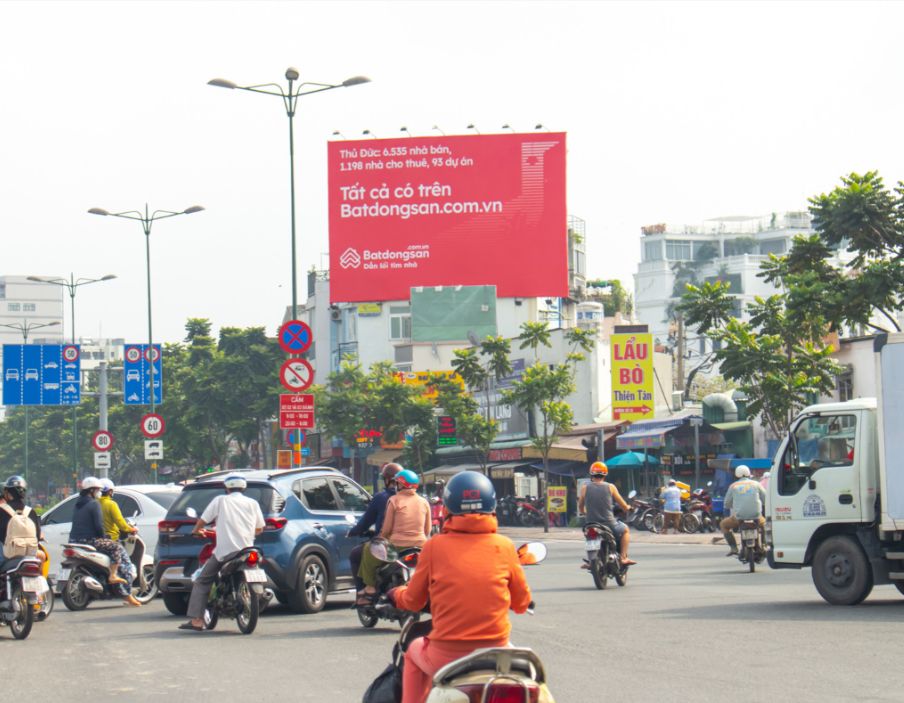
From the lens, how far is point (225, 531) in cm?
1389

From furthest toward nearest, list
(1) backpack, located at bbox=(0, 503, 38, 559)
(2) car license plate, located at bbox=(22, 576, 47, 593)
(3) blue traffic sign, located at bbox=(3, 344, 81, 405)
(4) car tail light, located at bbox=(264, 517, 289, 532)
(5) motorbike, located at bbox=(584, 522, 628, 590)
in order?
(3) blue traffic sign, located at bbox=(3, 344, 81, 405) < (5) motorbike, located at bbox=(584, 522, 628, 590) < (4) car tail light, located at bbox=(264, 517, 289, 532) < (1) backpack, located at bbox=(0, 503, 38, 559) < (2) car license plate, located at bbox=(22, 576, 47, 593)

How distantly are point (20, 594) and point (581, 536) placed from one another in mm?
27354

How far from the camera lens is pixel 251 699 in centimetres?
974

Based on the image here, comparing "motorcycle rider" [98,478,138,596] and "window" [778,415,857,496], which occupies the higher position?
"window" [778,415,857,496]

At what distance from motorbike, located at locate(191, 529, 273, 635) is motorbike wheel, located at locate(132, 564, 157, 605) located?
4923 mm

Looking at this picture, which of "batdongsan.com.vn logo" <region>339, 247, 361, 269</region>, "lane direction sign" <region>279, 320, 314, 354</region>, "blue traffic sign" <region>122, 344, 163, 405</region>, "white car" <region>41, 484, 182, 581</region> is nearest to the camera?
"white car" <region>41, 484, 182, 581</region>


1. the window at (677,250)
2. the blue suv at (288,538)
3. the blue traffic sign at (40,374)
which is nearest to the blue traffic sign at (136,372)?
the blue traffic sign at (40,374)

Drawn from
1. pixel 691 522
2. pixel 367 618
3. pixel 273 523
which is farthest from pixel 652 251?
pixel 367 618

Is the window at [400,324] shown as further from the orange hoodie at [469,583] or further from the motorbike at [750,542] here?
the orange hoodie at [469,583]

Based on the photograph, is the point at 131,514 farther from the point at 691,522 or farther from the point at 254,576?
the point at 691,522

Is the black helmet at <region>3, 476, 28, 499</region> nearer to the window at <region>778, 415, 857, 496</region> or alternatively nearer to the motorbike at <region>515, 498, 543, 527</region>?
the window at <region>778, 415, 857, 496</region>

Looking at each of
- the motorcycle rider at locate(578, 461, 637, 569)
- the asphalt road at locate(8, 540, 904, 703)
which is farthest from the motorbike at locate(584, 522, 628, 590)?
the asphalt road at locate(8, 540, 904, 703)

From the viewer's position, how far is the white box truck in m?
15.1

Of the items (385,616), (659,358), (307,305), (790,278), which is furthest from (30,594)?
(307,305)
